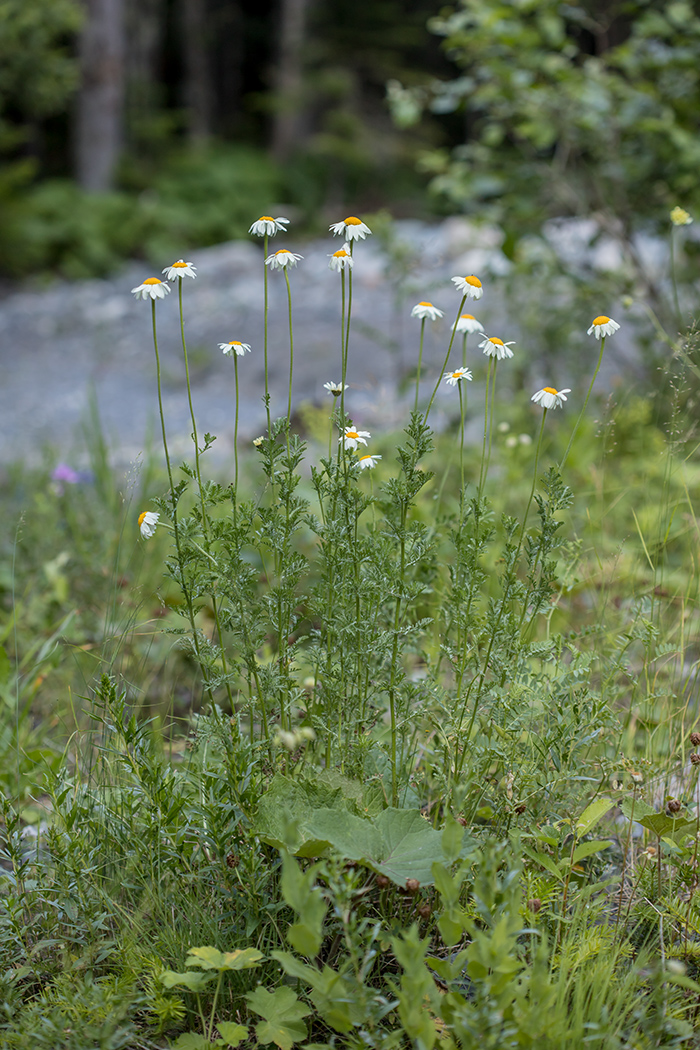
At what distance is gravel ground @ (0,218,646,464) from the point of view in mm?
5105

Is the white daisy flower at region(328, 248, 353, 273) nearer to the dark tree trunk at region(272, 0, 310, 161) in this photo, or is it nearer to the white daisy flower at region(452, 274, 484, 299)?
the white daisy flower at region(452, 274, 484, 299)

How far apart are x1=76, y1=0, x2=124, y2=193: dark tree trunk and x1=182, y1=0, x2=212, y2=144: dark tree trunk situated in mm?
2378

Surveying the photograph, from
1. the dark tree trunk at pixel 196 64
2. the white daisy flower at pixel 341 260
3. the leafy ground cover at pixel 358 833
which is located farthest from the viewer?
the dark tree trunk at pixel 196 64

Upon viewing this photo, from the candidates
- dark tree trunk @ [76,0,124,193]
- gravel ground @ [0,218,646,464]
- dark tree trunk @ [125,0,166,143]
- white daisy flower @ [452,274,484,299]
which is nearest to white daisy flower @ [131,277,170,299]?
white daisy flower @ [452,274,484,299]

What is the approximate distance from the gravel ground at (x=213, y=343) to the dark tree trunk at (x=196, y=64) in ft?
17.0

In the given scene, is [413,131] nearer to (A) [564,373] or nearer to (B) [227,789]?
(A) [564,373]

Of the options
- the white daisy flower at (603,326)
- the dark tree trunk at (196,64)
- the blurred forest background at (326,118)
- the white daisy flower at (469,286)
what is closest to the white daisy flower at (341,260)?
the white daisy flower at (469,286)

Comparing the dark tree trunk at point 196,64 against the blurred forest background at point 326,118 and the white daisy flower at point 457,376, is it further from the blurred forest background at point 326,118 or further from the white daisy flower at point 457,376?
the white daisy flower at point 457,376

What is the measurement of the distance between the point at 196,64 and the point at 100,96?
401cm

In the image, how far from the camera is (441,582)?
1664mm

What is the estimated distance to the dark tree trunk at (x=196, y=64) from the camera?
43.7ft

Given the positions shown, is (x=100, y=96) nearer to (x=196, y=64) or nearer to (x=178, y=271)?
(x=196, y=64)

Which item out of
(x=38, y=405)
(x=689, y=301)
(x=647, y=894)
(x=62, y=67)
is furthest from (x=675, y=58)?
(x=62, y=67)

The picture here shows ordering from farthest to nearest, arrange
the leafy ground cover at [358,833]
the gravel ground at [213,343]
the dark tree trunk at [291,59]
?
1. the dark tree trunk at [291,59]
2. the gravel ground at [213,343]
3. the leafy ground cover at [358,833]
